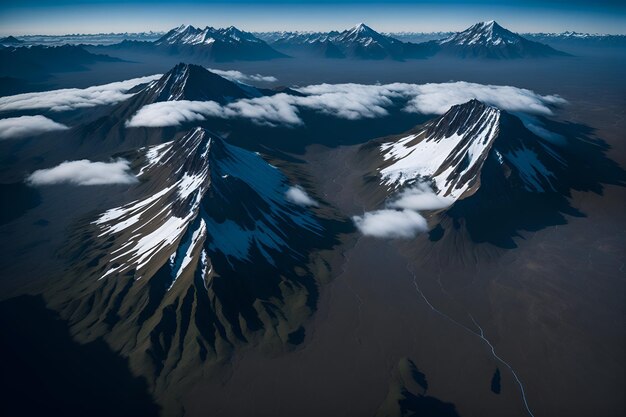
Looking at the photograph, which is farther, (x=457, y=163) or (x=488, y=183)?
(x=457, y=163)

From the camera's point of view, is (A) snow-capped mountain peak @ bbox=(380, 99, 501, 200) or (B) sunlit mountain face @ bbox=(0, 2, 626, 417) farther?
(A) snow-capped mountain peak @ bbox=(380, 99, 501, 200)

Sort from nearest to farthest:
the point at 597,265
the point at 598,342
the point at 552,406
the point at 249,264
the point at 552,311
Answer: the point at 552,406, the point at 598,342, the point at 552,311, the point at 249,264, the point at 597,265

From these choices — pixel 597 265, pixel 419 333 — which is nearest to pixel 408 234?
pixel 419 333

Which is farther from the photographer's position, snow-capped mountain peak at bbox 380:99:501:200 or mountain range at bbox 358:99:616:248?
snow-capped mountain peak at bbox 380:99:501:200

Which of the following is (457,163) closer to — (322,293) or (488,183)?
(488,183)

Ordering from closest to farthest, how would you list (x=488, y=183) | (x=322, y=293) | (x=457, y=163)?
(x=322, y=293) → (x=488, y=183) → (x=457, y=163)

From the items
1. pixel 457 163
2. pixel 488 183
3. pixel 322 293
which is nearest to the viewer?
pixel 322 293

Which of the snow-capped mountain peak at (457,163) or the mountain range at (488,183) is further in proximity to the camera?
the snow-capped mountain peak at (457,163)

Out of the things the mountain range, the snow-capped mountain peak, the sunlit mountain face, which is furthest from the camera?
the snow-capped mountain peak

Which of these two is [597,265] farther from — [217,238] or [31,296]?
[31,296]

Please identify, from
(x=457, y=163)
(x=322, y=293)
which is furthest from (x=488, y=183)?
(x=322, y=293)

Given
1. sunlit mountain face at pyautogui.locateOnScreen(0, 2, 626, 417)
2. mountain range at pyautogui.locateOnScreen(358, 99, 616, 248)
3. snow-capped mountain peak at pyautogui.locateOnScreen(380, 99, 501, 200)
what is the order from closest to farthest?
sunlit mountain face at pyautogui.locateOnScreen(0, 2, 626, 417)
mountain range at pyautogui.locateOnScreen(358, 99, 616, 248)
snow-capped mountain peak at pyautogui.locateOnScreen(380, 99, 501, 200)
